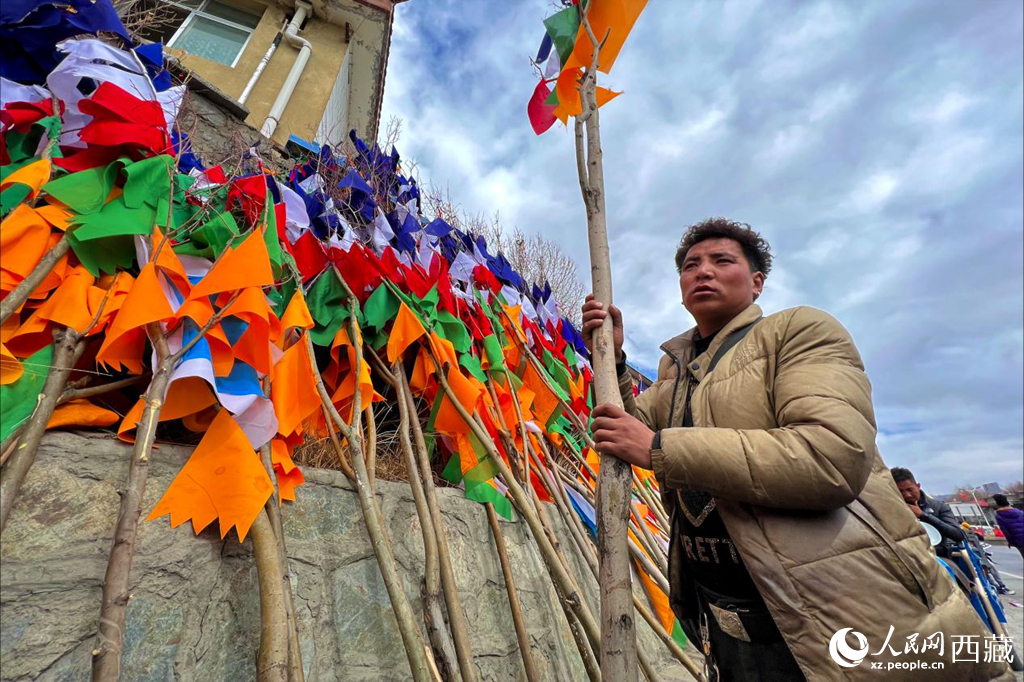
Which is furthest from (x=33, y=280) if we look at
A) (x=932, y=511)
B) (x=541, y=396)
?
(x=932, y=511)

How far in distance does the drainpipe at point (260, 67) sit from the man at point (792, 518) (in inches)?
269

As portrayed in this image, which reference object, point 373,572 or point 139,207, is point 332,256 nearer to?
point 139,207

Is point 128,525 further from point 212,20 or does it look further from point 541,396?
point 212,20

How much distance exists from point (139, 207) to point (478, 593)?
7.72 ft

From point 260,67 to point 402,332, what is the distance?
585 centimetres

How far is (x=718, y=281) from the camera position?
5.03 ft

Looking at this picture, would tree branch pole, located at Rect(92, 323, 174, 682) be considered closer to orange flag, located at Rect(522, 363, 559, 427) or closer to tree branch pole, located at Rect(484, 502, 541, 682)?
tree branch pole, located at Rect(484, 502, 541, 682)

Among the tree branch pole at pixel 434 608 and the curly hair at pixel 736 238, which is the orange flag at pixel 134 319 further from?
the curly hair at pixel 736 238

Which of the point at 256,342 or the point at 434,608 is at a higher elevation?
the point at 256,342

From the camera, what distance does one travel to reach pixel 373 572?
1.96 meters

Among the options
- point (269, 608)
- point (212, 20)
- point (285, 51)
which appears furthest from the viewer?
point (212, 20)

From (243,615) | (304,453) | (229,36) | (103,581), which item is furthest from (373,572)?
(229,36)

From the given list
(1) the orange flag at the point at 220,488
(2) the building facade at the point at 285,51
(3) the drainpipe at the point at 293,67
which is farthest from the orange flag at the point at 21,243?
(2) the building facade at the point at 285,51

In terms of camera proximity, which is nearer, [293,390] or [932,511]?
[293,390]
